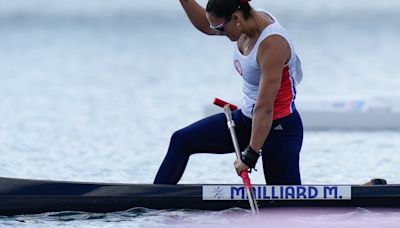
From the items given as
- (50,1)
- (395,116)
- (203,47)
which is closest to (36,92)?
(395,116)

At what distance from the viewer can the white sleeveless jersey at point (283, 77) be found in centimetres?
1191

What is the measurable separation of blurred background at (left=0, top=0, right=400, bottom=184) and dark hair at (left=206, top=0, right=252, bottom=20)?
16.9ft

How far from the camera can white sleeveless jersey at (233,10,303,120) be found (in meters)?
11.9

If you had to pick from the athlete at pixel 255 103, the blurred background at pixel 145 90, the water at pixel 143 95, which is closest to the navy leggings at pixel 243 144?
the athlete at pixel 255 103

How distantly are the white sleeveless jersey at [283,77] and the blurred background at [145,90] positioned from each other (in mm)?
4610

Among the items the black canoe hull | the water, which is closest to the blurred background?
the water

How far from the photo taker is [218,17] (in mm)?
11836

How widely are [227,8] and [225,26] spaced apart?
149 millimetres

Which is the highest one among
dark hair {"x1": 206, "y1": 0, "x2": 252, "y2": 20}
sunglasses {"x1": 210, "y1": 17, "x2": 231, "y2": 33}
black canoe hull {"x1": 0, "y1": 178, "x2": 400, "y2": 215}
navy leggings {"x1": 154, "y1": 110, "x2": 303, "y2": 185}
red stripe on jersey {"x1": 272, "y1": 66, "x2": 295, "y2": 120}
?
dark hair {"x1": 206, "y1": 0, "x2": 252, "y2": 20}

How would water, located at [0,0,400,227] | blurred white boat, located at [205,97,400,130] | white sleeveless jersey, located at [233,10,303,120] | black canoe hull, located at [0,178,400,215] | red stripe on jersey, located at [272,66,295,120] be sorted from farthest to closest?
1. blurred white boat, located at [205,97,400,130]
2. water, located at [0,0,400,227]
3. black canoe hull, located at [0,178,400,215]
4. red stripe on jersey, located at [272,66,295,120]
5. white sleeveless jersey, located at [233,10,303,120]

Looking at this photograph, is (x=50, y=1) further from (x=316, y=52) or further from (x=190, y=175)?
(x=190, y=175)

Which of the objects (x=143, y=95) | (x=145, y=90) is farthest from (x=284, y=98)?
(x=145, y=90)

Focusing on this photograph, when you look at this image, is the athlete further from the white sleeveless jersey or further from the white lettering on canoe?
the white lettering on canoe

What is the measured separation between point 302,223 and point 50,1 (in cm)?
7680
